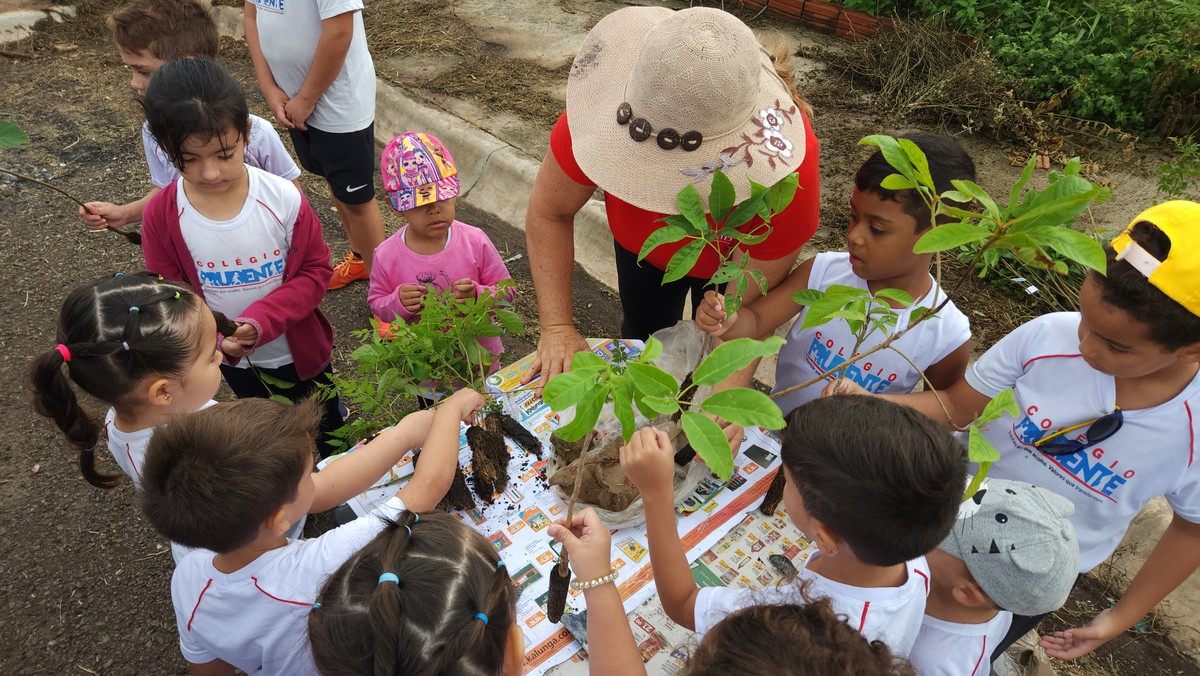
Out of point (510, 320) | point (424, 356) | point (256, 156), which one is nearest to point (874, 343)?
point (510, 320)

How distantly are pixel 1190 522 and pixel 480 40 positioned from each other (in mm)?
6153

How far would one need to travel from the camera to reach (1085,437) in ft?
5.38

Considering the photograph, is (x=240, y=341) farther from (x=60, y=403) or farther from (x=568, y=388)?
(x=568, y=388)

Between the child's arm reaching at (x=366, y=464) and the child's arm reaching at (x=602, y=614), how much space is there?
56 cm

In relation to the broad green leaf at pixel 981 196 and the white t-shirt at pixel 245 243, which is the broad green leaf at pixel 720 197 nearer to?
the broad green leaf at pixel 981 196

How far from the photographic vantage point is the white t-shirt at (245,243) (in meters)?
2.17

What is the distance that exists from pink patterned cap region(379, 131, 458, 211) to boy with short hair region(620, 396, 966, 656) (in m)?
1.41

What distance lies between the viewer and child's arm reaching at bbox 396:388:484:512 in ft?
5.45

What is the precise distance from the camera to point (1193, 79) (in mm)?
4242

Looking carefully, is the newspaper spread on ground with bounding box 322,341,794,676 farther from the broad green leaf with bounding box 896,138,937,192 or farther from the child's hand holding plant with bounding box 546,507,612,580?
the broad green leaf with bounding box 896,138,937,192

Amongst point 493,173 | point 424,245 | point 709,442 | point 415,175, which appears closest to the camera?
point 709,442

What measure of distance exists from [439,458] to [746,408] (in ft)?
3.05

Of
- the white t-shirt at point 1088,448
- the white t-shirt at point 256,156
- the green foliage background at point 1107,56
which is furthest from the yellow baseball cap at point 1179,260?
the green foliage background at point 1107,56

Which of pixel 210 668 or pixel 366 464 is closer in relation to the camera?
pixel 210 668
